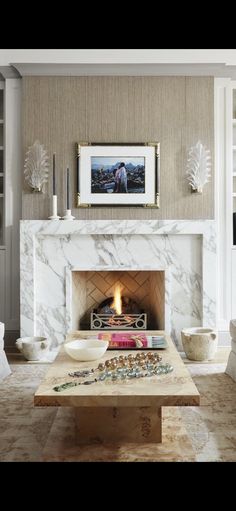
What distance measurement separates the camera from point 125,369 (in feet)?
8.52

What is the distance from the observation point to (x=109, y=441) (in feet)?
8.11

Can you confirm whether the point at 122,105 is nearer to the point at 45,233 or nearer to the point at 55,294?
the point at 45,233

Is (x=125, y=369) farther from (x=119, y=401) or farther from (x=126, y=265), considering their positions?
(x=126, y=265)

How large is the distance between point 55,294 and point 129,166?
4.24ft

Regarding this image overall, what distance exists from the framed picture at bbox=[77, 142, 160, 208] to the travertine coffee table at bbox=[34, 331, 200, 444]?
7.12 feet

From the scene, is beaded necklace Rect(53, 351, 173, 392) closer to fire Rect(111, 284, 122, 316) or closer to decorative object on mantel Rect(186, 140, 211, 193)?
fire Rect(111, 284, 122, 316)

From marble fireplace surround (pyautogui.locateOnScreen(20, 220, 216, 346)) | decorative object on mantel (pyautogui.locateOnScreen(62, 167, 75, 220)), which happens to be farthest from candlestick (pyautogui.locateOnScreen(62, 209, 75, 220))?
marble fireplace surround (pyautogui.locateOnScreen(20, 220, 216, 346))

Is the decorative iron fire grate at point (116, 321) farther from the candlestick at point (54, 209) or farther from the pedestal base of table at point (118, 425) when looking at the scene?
the pedestal base of table at point (118, 425)

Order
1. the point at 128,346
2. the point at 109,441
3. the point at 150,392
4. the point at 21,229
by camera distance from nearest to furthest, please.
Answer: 1. the point at 150,392
2. the point at 109,441
3. the point at 128,346
4. the point at 21,229

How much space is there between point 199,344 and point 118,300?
0.97 metres

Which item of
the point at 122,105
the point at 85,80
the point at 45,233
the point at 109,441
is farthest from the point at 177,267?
the point at 109,441

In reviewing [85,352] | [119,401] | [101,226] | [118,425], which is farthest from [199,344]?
[119,401]

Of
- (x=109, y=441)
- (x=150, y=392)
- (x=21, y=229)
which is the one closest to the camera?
(x=150, y=392)

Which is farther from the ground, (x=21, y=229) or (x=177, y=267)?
(x=21, y=229)
